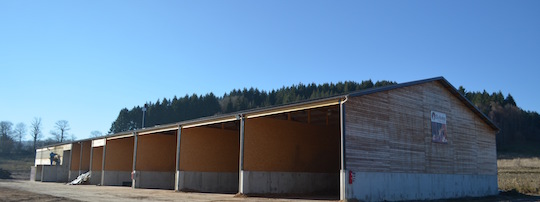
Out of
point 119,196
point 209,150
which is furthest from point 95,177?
point 119,196

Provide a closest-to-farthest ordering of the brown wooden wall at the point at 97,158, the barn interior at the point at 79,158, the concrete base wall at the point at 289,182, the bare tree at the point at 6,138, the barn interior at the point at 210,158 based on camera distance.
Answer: the concrete base wall at the point at 289,182
the barn interior at the point at 210,158
the brown wooden wall at the point at 97,158
the barn interior at the point at 79,158
the bare tree at the point at 6,138

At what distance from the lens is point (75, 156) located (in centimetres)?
4722

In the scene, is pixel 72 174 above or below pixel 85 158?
below

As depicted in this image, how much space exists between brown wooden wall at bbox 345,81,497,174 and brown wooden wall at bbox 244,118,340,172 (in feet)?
21.0

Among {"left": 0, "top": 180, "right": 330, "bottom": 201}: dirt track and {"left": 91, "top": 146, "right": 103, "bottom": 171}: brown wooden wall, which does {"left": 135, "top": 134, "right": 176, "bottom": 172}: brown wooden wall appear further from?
{"left": 91, "top": 146, "right": 103, "bottom": 171}: brown wooden wall

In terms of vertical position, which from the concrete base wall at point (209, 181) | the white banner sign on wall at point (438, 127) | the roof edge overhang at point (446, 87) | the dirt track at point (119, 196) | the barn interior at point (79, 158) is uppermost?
the roof edge overhang at point (446, 87)

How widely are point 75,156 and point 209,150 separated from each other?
77.0ft

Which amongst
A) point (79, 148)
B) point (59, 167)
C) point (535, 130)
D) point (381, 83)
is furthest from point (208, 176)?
point (535, 130)

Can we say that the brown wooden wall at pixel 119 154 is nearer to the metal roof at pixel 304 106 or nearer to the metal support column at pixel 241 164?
the metal roof at pixel 304 106

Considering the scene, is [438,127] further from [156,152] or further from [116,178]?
[116,178]

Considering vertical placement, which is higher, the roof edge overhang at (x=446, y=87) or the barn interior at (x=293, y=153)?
the roof edge overhang at (x=446, y=87)

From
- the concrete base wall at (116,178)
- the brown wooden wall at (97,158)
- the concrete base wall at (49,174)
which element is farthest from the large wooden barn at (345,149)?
the concrete base wall at (49,174)

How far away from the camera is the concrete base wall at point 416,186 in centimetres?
1934

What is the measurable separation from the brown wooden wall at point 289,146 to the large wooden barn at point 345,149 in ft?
0.19
